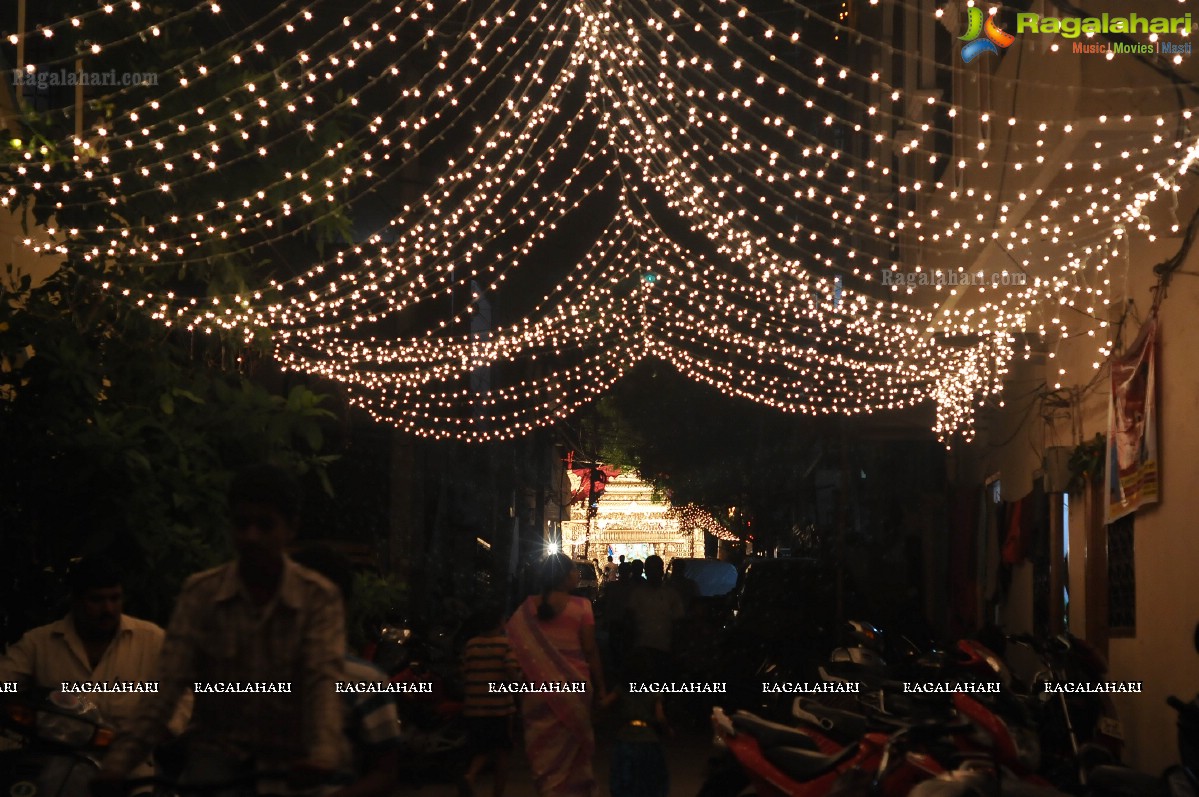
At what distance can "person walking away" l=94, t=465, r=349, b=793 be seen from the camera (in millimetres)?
3338

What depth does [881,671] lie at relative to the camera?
10.0 meters

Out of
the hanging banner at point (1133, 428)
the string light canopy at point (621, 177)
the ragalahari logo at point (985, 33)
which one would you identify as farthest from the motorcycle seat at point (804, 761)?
the ragalahari logo at point (985, 33)

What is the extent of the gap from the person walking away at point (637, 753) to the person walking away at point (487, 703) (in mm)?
1439

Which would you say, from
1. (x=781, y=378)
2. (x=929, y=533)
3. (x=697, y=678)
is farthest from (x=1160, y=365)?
(x=781, y=378)

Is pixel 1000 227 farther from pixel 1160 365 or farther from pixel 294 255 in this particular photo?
pixel 294 255

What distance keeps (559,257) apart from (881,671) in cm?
1761

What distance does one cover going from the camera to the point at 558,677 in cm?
838

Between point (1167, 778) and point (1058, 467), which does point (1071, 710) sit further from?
point (1058, 467)

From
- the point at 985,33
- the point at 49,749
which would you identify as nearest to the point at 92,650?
the point at 49,749

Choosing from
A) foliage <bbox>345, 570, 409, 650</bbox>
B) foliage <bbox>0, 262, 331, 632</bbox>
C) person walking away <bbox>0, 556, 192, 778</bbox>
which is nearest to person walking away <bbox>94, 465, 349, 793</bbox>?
person walking away <bbox>0, 556, 192, 778</bbox>

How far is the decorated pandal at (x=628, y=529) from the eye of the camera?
172 ft

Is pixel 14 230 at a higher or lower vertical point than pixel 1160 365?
higher

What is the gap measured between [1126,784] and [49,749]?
13.4ft

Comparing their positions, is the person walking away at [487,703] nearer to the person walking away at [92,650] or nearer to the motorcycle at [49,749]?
the person walking away at [92,650]
